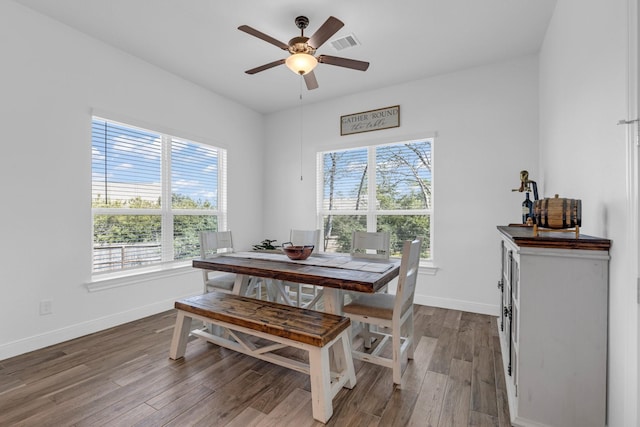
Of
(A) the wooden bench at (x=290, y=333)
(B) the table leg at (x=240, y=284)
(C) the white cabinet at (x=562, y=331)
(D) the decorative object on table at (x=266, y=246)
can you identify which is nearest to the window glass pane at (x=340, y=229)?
(D) the decorative object on table at (x=266, y=246)

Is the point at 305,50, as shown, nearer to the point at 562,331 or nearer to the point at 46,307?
the point at 562,331

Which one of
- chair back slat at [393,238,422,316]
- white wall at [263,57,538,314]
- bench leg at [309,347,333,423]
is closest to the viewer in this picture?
bench leg at [309,347,333,423]

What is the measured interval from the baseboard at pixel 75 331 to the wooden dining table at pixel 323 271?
1.30 meters

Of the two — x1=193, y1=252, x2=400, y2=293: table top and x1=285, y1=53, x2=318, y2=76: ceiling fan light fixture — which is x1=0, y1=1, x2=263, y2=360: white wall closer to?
x1=193, y1=252, x2=400, y2=293: table top

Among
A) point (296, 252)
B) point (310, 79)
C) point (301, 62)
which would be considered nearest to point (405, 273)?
point (296, 252)

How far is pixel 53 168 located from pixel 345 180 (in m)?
3.30

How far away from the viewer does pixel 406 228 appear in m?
3.98

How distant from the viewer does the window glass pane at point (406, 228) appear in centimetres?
387

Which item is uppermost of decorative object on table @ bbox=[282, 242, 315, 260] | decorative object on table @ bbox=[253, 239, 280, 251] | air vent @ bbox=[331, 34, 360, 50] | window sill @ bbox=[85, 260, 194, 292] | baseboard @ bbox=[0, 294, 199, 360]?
air vent @ bbox=[331, 34, 360, 50]

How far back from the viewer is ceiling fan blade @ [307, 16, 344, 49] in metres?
1.95

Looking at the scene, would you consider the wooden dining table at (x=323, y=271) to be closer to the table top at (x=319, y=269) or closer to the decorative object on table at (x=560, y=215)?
the table top at (x=319, y=269)

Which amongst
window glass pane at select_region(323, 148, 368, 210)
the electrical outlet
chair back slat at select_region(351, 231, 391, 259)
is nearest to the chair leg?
chair back slat at select_region(351, 231, 391, 259)

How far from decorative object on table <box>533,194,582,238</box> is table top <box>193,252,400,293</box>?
963 millimetres

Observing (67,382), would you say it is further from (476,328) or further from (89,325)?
(476,328)
